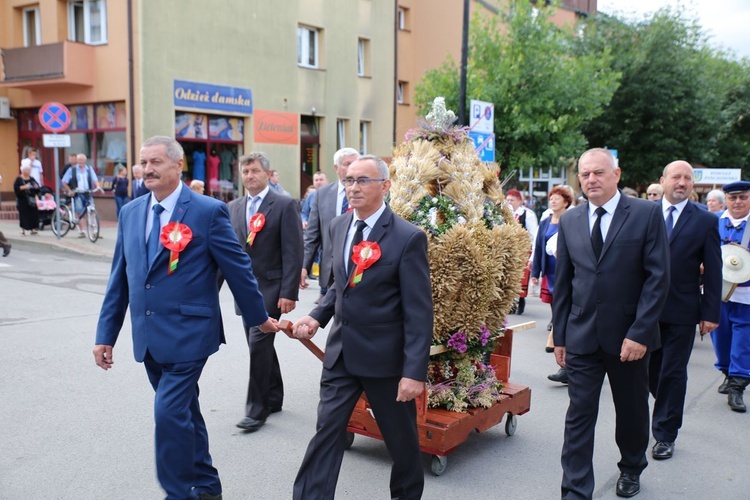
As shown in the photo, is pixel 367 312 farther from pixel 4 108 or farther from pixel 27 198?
pixel 4 108

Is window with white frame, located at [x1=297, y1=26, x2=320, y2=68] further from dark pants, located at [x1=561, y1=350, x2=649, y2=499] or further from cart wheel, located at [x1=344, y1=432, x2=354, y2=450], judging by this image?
dark pants, located at [x1=561, y1=350, x2=649, y2=499]

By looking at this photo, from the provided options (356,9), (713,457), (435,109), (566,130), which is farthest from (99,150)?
(713,457)

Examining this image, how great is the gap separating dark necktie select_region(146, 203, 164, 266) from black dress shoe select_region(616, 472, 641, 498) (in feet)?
10.1

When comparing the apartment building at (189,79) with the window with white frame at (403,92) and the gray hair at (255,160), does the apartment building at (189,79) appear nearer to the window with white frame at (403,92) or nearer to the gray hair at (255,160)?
the window with white frame at (403,92)

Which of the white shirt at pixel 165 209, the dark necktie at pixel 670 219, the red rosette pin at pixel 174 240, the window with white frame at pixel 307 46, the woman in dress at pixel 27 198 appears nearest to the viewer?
the red rosette pin at pixel 174 240

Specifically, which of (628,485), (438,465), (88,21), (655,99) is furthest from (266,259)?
(655,99)

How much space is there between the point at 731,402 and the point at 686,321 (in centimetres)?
167

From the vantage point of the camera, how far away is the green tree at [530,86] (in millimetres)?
23156

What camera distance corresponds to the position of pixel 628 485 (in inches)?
177

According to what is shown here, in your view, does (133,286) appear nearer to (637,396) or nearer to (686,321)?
(637,396)

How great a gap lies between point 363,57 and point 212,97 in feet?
28.0

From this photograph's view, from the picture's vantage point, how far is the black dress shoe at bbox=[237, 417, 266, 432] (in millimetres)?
5543

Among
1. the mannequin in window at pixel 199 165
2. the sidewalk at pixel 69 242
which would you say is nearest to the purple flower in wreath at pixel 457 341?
the sidewalk at pixel 69 242

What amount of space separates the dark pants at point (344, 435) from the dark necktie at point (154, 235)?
110 centimetres
